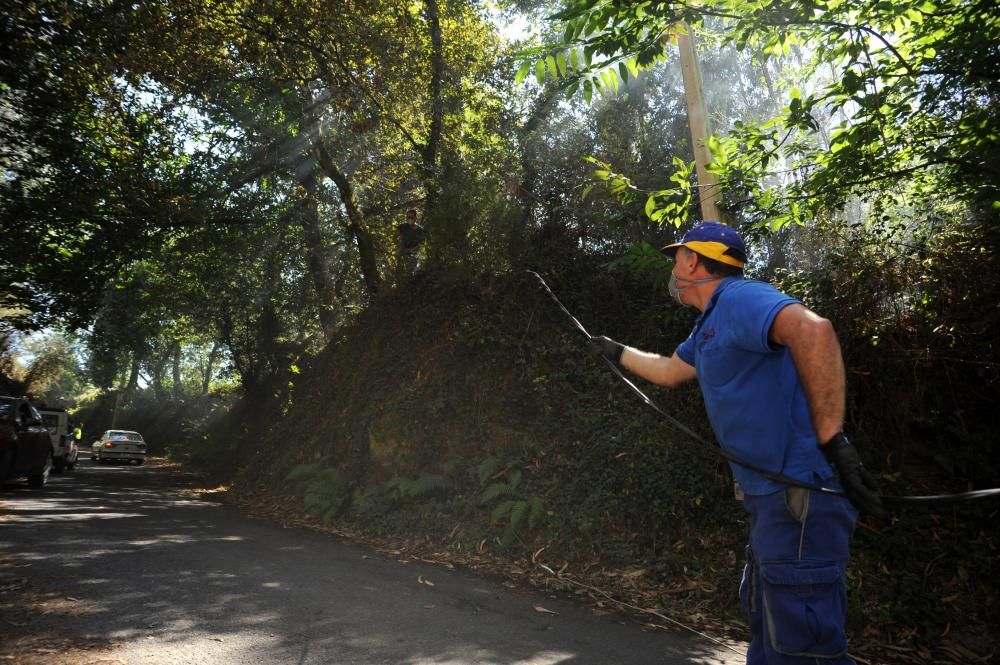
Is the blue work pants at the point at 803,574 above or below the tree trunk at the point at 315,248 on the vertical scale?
below

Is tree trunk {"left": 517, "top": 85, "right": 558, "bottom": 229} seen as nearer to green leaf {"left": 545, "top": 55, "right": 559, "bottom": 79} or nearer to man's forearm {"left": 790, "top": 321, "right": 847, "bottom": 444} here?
green leaf {"left": 545, "top": 55, "right": 559, "bottom": 79}

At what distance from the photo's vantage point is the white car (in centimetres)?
2981

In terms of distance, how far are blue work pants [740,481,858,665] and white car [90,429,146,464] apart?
33.6 metres

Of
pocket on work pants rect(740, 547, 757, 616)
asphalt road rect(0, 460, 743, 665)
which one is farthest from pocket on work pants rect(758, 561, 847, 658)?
asphalt road rect(0, 460, 743, 665)

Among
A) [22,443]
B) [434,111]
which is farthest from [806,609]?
[22,443]

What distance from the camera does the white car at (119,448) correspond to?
97.8ft

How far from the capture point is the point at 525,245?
11.8m

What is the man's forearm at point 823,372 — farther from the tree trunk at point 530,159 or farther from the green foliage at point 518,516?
the tree trunk at point 530,159

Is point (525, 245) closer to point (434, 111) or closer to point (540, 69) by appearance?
point (434, 111)

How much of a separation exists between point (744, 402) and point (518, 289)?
883 centimetres

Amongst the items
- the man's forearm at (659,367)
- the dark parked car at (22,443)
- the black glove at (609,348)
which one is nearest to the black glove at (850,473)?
the man's forearm at (659,367)

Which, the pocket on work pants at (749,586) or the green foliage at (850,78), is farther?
the green foliage at (850,78)

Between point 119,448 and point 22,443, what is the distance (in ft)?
63.4

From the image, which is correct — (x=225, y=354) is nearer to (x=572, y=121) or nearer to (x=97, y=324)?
(x=97, y=324)
